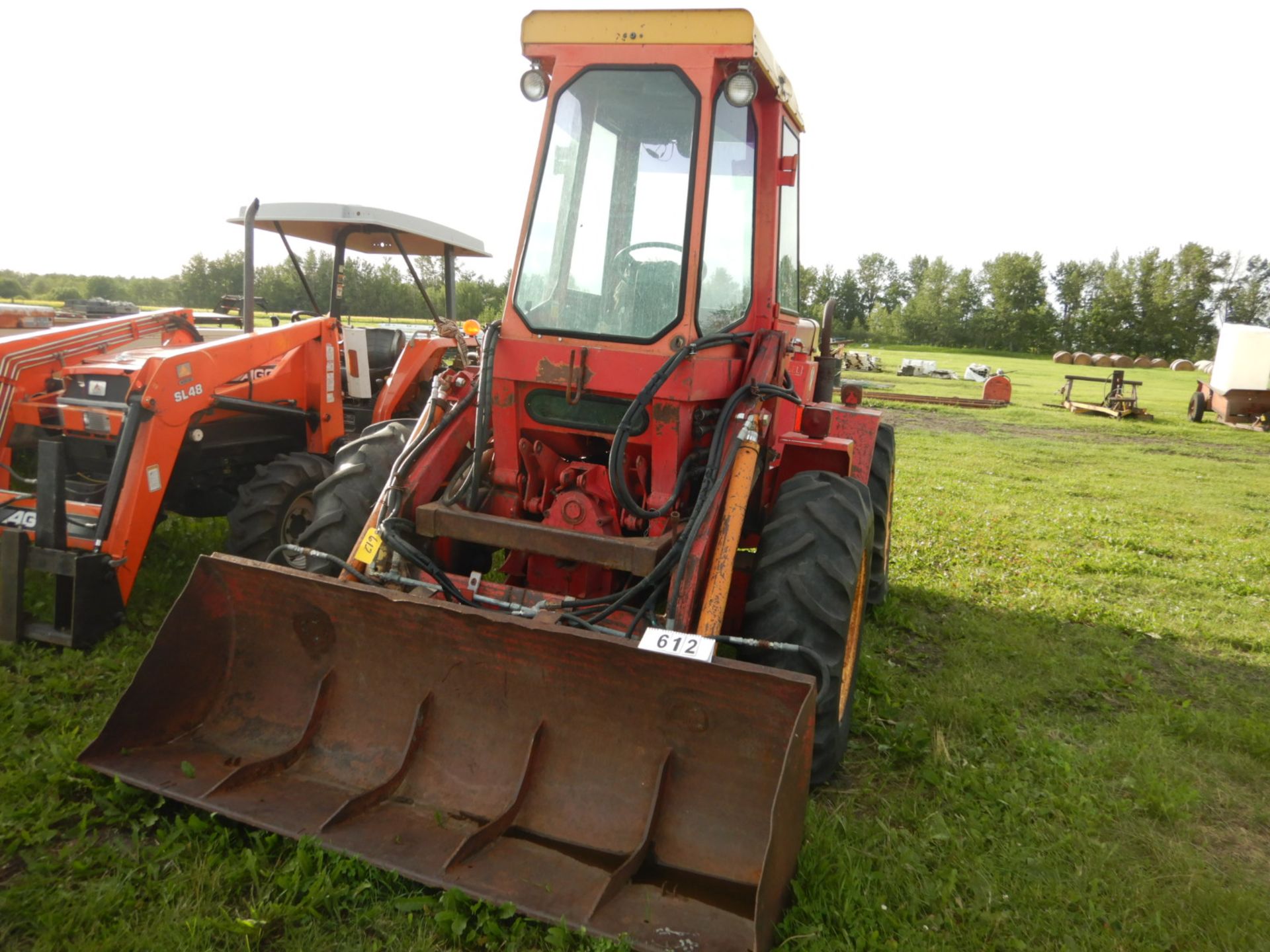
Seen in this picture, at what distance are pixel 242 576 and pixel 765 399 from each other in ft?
7.46

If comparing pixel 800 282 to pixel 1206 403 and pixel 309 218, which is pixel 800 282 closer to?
pixel 309 218

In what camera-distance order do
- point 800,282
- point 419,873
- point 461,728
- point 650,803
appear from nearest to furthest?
point 419,873, point 650,803, point 461,728, point 800,282

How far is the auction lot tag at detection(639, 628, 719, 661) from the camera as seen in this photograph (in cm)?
277

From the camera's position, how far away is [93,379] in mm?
5254

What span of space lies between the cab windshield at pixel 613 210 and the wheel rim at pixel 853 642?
4.61ft

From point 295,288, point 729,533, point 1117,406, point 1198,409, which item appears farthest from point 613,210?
point 1198,409

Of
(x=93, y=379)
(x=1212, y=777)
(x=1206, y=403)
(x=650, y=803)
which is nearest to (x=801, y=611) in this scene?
(x=650, y=803)

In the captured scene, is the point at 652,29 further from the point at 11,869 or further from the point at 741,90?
the point at 11,869

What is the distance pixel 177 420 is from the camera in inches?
186

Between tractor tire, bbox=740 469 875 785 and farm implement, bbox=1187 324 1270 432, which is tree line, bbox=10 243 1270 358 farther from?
tractor tire, bbox=740 469 875 785

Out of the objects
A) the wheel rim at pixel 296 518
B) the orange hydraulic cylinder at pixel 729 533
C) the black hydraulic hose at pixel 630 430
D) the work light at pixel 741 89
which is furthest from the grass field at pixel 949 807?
the work light at pixel 741 89

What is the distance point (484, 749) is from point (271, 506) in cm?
285

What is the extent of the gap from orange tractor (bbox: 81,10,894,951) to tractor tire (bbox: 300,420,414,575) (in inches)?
0.7

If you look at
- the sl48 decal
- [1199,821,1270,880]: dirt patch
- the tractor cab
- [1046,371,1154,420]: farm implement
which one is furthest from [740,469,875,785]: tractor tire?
[1046,371,1154,420]: farm implement
